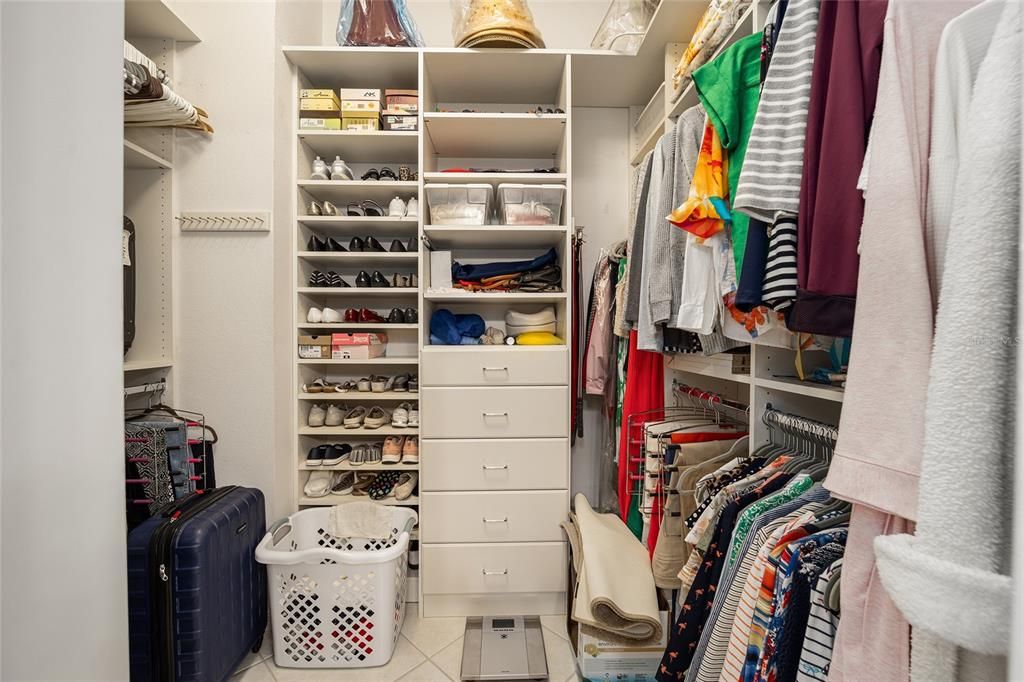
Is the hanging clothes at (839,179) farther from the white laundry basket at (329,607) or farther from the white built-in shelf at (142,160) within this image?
the white built-in shelf at (142,160)

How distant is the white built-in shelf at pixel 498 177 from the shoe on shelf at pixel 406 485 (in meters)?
1.18

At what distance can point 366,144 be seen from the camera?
197 centimetres

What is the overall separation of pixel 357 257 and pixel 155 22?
983mm

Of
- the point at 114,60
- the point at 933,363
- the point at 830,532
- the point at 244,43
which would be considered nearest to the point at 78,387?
the point at 114,60

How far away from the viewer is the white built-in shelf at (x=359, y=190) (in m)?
1.87

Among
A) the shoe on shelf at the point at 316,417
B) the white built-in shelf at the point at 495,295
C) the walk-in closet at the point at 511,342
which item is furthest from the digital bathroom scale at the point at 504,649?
the white built-in shelf at the point at 495,295

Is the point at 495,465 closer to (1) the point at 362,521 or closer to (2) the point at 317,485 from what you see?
(1) the point at 362,521

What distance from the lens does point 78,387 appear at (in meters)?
0.32

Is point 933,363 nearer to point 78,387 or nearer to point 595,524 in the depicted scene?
point 78,387

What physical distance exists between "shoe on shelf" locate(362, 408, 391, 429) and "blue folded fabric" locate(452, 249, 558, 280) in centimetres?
63

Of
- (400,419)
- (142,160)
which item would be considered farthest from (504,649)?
(142,160)

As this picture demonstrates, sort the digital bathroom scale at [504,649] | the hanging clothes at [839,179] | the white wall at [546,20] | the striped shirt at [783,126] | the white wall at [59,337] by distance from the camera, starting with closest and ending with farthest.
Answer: the white wall at [59,337] → the hanging clothes at [839,179] → the striped shirt at [783,126] → the digital bathroom scale at [504,649] → the white wall at [546,20]

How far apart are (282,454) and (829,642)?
1.72 m

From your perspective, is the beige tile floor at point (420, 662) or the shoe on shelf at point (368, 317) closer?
the beige tile floor at point (420, 662)
